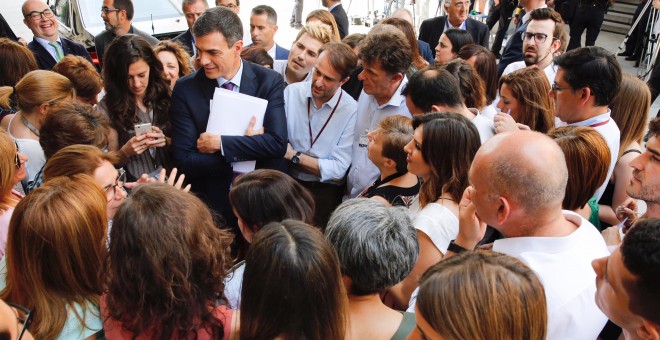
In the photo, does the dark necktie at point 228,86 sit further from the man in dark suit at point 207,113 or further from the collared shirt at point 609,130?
the collared shirt at point 609,130

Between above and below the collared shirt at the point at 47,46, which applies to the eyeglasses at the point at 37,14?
above

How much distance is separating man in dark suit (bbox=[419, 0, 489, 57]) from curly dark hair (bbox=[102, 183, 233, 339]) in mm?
5114

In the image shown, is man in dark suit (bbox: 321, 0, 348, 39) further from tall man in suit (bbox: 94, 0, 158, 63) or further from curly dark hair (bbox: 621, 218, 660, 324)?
curly dark hair (bbox: 621, 218, 660, 324)

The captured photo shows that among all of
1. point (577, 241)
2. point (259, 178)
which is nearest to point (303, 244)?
point (259, 178)

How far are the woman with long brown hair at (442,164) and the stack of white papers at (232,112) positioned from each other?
101 cm

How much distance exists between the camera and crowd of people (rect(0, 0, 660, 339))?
1.51 m

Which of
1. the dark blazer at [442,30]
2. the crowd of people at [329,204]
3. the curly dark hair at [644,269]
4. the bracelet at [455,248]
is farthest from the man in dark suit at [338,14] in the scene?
the curly dark hair at [644,269]

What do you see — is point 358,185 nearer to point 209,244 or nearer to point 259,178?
point 259,178

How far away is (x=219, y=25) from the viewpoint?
3.05 meters

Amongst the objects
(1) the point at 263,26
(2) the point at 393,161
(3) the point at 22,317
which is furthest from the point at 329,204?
(3) the point at 22,317

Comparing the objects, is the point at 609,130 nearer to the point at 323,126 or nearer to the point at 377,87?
the point at 377,87

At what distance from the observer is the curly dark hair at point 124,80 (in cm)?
330

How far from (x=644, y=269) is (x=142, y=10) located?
7282 mm

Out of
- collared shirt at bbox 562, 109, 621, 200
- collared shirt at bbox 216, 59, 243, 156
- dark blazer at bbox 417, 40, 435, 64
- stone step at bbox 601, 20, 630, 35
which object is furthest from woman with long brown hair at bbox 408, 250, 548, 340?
stone step at bbox 601, 20, 630, 35
